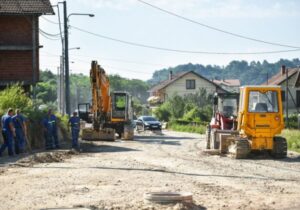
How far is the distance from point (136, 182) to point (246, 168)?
17.7 ft

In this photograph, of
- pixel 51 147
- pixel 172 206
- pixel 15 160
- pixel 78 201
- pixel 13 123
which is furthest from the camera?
pixel 51 147

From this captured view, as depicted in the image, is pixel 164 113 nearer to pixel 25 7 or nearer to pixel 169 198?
pixel 25 7

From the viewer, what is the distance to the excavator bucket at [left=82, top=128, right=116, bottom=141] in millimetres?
36781

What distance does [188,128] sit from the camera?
63.9m

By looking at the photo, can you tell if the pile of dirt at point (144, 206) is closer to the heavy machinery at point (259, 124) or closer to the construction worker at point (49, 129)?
the heavy machinery at point (259, 124)

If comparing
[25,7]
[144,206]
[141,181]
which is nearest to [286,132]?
[25,7]

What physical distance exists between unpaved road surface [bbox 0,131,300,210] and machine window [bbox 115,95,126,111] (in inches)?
725

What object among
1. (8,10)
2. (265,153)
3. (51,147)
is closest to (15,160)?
(51,147)

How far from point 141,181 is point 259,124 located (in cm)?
921

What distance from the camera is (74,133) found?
3005cm

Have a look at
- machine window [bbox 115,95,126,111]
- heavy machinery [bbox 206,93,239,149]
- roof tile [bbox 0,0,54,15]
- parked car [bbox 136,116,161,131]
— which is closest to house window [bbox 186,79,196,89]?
parked car [bbox 136,116,161,131]

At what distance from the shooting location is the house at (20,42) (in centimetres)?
4097

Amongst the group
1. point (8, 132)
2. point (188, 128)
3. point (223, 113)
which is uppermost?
point (223, 113)

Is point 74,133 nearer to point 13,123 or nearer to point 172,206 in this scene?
point 13,123
